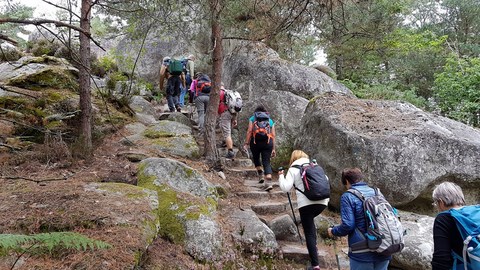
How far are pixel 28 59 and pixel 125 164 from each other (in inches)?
199

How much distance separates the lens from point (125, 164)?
20.0 ft

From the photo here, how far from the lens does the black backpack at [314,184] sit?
4191mm

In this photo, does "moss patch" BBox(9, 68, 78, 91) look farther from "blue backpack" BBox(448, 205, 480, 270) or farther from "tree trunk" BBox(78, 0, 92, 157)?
"blue backpack" BBox(448, 205, 480, 270)

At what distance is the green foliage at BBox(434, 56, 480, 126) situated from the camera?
11.5 meters

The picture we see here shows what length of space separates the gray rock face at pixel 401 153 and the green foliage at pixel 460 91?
560 centimetres

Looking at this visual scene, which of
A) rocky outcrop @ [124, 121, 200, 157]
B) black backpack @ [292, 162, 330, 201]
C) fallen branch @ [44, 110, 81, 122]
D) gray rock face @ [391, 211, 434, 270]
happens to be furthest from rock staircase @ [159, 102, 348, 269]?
fallen branch @ [44, 110, 81, 122]

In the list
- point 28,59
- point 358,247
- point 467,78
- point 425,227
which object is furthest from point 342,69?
point 358,247

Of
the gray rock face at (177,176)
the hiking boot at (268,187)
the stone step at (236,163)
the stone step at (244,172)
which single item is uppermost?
the gray rock face at (177,176)

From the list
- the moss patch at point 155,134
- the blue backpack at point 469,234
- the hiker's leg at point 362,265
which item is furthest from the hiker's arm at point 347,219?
the moss patch at point 155,134

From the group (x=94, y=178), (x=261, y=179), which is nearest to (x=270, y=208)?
(x=261, y=179)

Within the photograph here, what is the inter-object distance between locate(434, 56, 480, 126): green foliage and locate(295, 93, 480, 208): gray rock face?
18.4 feet

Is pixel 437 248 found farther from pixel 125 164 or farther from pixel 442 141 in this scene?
pixel 125 164

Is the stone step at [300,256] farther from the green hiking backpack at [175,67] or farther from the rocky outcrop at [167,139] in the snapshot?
the green hiking backpack at [175,67]

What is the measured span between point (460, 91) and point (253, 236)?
11.1 meters
